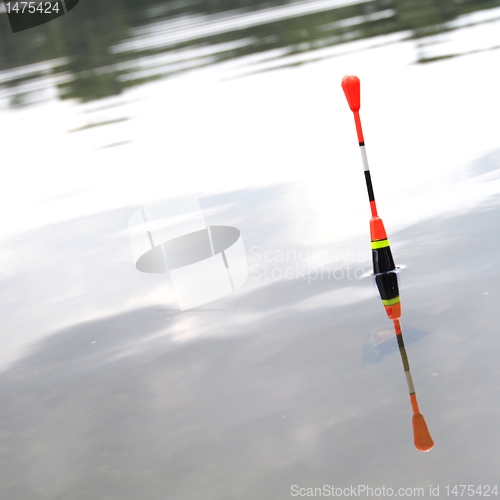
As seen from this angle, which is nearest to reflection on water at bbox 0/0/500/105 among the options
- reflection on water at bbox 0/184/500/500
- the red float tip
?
the red float tip

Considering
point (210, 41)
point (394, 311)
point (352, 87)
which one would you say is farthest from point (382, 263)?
point (210, 41)

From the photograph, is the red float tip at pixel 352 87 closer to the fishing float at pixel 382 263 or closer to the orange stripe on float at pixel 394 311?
the fishing float at pixel 382 263

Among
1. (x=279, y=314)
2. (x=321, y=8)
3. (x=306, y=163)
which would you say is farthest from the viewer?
(x=321, y=8)

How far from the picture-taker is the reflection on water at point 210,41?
667 inches

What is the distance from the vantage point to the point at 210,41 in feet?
71.1

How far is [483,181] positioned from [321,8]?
→ 64.0 feet

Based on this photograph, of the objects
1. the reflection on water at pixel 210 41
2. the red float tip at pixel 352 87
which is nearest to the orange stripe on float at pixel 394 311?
the red float tip at pixel 352 87

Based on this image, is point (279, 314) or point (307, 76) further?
point (307, 76)

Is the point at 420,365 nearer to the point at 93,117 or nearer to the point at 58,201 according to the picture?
the point at 58,201

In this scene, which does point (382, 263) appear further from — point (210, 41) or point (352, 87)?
point (210, 41)

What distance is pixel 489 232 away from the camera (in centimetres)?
552

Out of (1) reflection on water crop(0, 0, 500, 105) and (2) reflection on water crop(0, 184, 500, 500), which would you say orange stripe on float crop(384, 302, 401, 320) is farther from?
(1) reflection on water crop(0, 0, 500, 105)

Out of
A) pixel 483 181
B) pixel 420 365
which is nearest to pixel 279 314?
pixel 420 365

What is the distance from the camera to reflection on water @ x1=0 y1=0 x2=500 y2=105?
16938 mm
